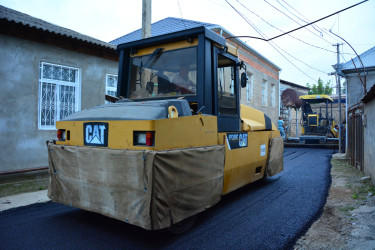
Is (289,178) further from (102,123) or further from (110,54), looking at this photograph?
(110,54)

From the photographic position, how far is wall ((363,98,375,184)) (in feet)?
19.5

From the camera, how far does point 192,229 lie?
357cm

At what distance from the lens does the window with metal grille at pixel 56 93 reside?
22.7 feet

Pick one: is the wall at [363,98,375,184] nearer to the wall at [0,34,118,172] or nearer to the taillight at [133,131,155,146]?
the taillight at [133,131,155,146]

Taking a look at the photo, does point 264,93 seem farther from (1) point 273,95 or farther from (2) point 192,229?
(2) point 192,229

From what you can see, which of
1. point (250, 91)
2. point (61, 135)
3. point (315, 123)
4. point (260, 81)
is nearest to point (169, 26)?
point (250, 91)

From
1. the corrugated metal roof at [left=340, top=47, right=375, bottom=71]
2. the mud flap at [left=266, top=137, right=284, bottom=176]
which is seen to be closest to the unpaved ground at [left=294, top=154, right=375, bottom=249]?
the mud flap at [left=266, top=137, right=284, bottom=176]

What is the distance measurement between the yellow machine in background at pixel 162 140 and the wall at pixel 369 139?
9.42 feet

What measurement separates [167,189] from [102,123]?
1051 millimetres

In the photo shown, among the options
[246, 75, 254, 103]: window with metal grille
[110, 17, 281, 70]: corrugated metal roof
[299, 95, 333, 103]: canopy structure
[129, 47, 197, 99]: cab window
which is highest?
[110, 17, 281, 70]: corrugated metal roof

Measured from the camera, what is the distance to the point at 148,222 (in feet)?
9.23

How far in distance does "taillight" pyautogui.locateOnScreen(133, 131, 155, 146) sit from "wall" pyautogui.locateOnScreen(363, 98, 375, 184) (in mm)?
5047

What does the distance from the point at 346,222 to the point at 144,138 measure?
293 centimetres

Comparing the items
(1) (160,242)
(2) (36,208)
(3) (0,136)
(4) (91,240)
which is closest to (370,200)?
(1) (160,242)
